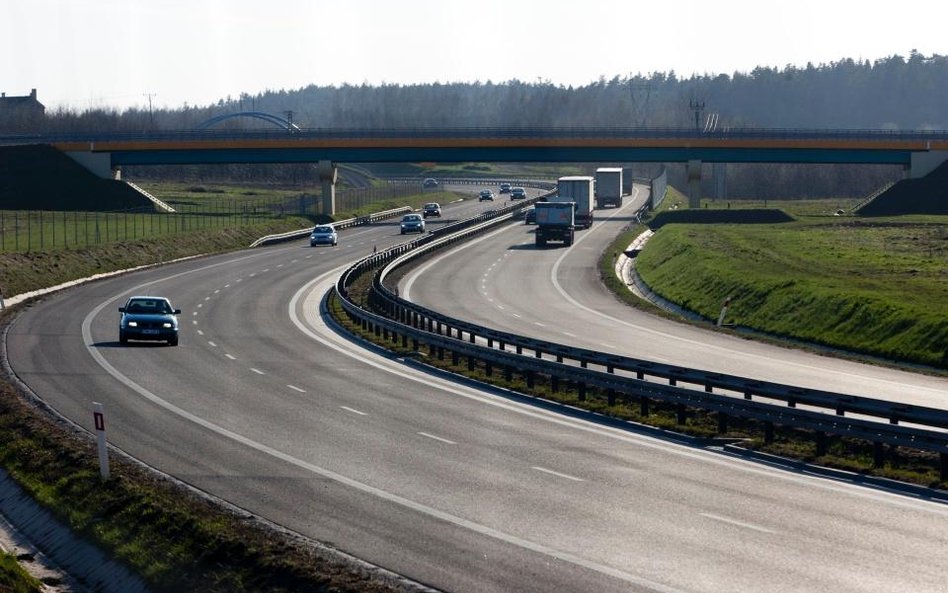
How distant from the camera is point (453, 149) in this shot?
132625 millimetres

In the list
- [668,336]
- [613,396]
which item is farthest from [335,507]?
[668,336]

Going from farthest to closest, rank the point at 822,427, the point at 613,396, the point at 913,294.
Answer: the point at 913,294 < the point at 613,396 < the point at 822,427

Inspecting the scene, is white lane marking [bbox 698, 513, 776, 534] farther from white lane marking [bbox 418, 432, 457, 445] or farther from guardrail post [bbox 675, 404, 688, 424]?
guardrail post [bbox 675, 404, 688, 424]

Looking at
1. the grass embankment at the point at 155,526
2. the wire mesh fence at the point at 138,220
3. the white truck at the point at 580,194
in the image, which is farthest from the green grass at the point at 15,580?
the white truck at the point at 580,194

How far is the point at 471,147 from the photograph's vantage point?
132000 mm

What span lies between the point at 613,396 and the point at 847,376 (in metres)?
9.42

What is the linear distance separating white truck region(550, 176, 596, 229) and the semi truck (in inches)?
599

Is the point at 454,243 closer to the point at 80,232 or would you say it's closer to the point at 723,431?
the point at 80,232

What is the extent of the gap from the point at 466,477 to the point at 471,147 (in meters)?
110

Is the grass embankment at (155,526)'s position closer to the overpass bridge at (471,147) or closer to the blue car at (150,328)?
the blue car at (150,328)

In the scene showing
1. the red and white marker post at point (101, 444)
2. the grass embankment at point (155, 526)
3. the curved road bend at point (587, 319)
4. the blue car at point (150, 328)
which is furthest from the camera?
the blue car at point (150, 328)

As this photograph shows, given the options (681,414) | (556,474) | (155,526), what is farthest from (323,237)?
(155,526)

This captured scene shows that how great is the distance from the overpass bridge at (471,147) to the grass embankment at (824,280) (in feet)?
101

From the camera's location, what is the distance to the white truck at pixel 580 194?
359 ft
